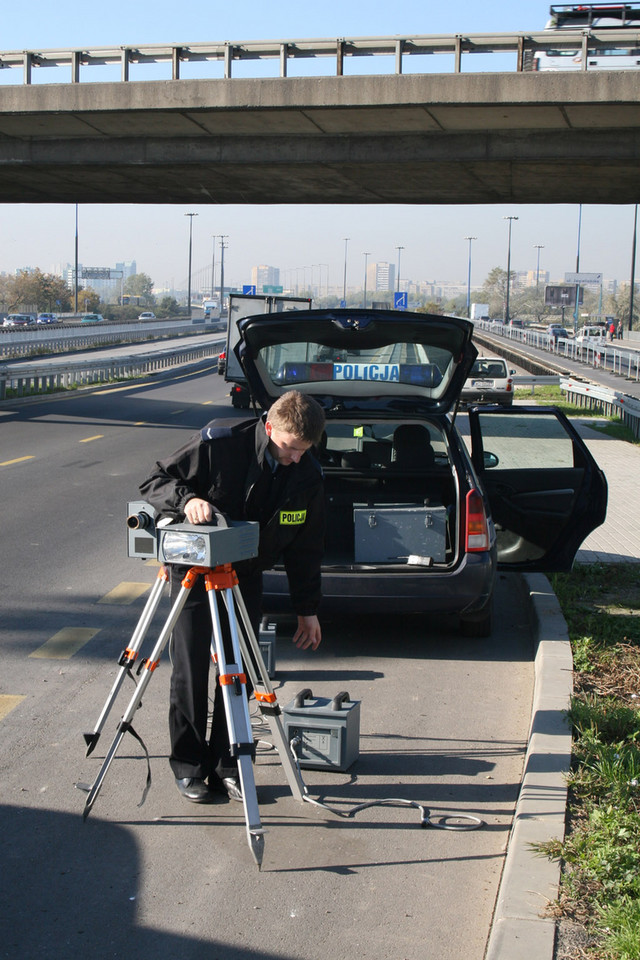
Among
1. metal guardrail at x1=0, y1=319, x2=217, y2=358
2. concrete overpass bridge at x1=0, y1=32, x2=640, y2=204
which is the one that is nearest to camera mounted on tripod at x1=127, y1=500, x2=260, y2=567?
concrete overpass bridge at x1=0, y1=32, x2=640, y2=204

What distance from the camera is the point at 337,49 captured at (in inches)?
806

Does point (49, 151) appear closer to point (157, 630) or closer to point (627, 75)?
point (627, 75)

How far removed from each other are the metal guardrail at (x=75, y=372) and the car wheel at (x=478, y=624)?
905 inches

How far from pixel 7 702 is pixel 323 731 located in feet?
6.21

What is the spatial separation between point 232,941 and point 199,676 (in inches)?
46.0

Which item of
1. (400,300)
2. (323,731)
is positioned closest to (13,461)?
(323,731)

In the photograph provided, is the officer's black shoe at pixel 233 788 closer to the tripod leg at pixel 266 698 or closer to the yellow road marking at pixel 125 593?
the tripod leg at pixel 266 698

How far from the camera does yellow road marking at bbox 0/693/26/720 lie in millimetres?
5352

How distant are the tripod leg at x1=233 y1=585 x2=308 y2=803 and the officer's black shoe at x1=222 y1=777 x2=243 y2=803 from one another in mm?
216

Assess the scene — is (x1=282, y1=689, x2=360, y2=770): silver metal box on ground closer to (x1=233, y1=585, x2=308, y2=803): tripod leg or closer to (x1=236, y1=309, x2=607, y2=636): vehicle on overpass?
(x1=233, y1=585, x2=308, y2=803): tripod leg

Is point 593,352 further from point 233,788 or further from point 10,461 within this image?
point 233,788

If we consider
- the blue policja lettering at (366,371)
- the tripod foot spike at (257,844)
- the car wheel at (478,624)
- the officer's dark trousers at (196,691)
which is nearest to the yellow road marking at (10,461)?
the blue policja lettering at (366,371)

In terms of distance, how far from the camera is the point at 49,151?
915 inches

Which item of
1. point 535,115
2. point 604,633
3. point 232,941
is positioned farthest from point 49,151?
point 232,941
